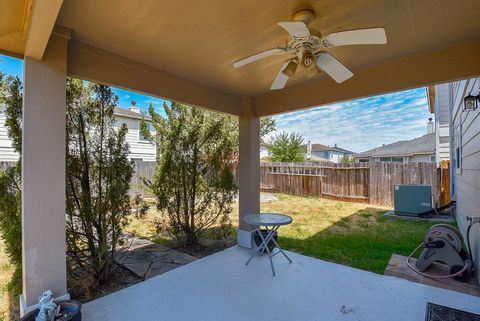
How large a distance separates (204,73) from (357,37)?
1914mm

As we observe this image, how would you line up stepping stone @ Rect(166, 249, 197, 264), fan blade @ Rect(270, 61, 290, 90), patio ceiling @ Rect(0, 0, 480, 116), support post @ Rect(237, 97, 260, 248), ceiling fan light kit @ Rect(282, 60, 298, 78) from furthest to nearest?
support post @ Rect(237, 97, 260, 248), stepping stone @ Rect(166, 249, 197, 264), fan blade @ Rect(270, 61, 290, 90), ceiling fan light kit @ Rect(282, 60, 298, 78), patio ceiling @ Rect(0, 0, 480, 116)

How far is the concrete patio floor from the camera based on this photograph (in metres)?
2.29

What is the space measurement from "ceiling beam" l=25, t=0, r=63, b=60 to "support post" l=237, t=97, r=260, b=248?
8.96ft

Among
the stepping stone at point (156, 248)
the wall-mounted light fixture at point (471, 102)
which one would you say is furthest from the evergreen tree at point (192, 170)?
the wall-mounted light fixture at point (471, 102)

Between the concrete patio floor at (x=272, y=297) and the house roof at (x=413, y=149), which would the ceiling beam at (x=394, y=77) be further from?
the house roof at (x=413, y=149)

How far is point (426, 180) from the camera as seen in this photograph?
23.8 ft

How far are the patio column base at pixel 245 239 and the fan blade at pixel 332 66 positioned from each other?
2706 millimetres

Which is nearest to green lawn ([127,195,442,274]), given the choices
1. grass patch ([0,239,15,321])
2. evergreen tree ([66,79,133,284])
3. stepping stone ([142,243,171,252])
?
stepping stone ([142,243,171,252])

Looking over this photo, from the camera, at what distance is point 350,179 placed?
26.9 ft

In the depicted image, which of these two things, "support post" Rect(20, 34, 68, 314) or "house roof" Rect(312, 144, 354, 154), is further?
"house roof" Rect(312, 144, 354, 154)

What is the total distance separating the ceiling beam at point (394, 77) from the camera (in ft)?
8.12

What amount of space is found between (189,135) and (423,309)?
11.7 feet

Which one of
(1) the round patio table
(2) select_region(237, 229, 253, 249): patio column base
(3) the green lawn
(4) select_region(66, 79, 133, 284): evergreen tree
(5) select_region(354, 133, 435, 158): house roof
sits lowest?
(3) the green lawn

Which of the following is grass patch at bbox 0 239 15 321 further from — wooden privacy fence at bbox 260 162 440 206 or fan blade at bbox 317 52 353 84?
wooden privacy fence at bbox 260 162 440 206
